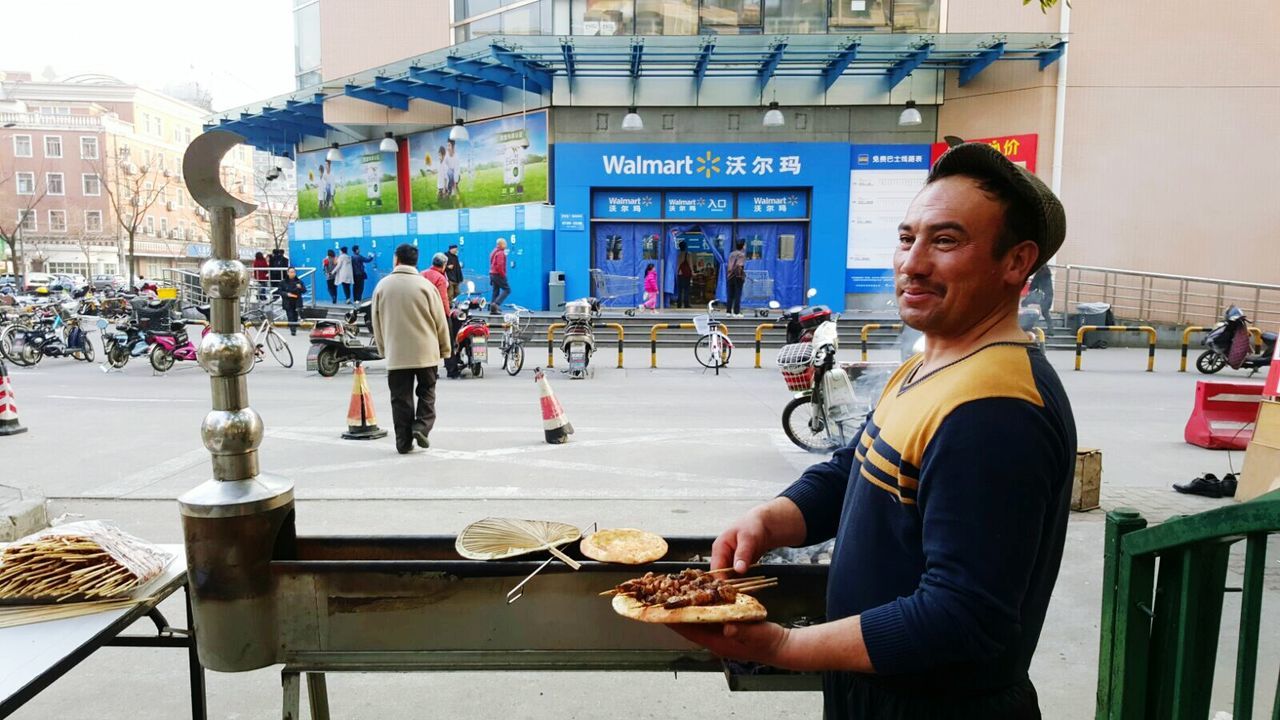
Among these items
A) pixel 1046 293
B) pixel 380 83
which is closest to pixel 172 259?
pixel 380 83

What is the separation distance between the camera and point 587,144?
70.5 ft

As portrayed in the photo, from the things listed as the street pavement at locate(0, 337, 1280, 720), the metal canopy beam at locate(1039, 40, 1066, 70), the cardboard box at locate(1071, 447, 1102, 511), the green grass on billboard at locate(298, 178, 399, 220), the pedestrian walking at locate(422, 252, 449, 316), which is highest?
the metal canopy beam at locate(1039, 40, 1066, 70)

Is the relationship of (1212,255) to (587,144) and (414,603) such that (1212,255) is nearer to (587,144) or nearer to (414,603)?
(587,144)

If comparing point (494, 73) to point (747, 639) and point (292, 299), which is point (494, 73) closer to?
point (292, 299)

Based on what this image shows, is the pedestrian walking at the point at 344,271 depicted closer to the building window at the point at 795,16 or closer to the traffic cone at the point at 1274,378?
the building window at the point at 795,16

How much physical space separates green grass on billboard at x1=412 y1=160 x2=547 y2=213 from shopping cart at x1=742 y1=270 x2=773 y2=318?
6.18 m

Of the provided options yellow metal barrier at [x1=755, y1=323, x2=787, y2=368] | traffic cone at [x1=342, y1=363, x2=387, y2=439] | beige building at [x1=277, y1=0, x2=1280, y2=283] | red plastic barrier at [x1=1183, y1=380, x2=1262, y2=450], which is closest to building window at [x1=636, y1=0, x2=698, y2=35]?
beige building at [x1=277, y1=0, x2=1280, y2=283]

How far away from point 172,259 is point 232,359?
254 ft

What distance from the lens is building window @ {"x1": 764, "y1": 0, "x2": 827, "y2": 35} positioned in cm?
2092

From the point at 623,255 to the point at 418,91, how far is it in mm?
7497

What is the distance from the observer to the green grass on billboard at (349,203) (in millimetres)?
25719

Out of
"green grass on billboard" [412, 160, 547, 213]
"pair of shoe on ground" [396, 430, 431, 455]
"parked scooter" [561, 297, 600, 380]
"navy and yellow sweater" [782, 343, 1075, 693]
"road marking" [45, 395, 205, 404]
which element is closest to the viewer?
"navy and yellow sweater" [782, 343, 1075, 693]

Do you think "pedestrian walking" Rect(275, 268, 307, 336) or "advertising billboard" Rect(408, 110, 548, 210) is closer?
"pedestrian walking" Rect(275, 268, 307, 336)

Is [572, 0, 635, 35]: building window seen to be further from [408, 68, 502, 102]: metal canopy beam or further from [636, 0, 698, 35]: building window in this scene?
[408, 68, 502, 102]: metal canopy beam
